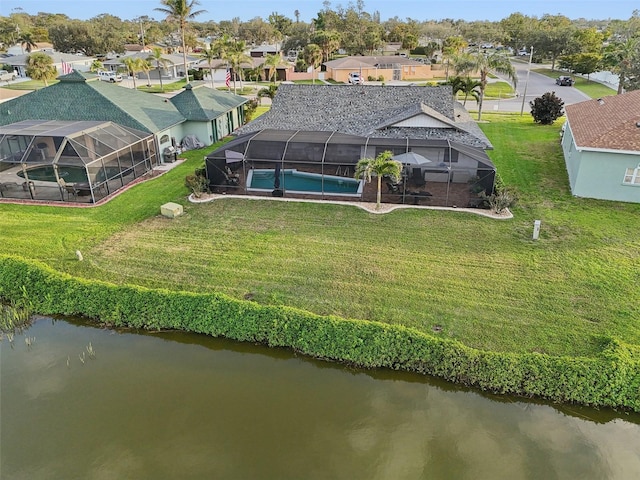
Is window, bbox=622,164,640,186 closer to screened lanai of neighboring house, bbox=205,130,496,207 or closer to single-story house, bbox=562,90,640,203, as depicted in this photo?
single-story house, bbox=562,90,640,203

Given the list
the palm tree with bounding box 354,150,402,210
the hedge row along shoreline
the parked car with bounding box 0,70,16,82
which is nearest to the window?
the palm tree with bounding box 354,150,402,210

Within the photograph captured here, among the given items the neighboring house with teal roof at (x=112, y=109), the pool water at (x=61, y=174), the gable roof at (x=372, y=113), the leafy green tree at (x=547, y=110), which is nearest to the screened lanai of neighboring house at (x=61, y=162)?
the pool water at (x=61, y=174)

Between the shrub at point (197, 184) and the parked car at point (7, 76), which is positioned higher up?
the parked car at point (7, 76)

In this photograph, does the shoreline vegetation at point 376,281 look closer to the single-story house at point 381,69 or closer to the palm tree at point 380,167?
the palm tree at point 380,167

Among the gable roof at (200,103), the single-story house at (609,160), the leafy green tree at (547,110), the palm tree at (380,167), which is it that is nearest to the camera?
the palm tree at (380,167)

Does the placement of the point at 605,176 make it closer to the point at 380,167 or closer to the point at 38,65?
the point at 380,167

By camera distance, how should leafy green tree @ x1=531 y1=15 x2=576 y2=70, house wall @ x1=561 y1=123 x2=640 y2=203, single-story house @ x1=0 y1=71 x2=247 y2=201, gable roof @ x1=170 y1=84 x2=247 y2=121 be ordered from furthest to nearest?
leafy green tree @ x1=531 y1=15 x2=576 y2=70
gable roof @ x1=170 y1=84 x2=247 y2=121
single-story house @ x1=0 y1=71 x2=247 y2=201
house wall @ x1=561 y1=123 x2=640 y2=203
